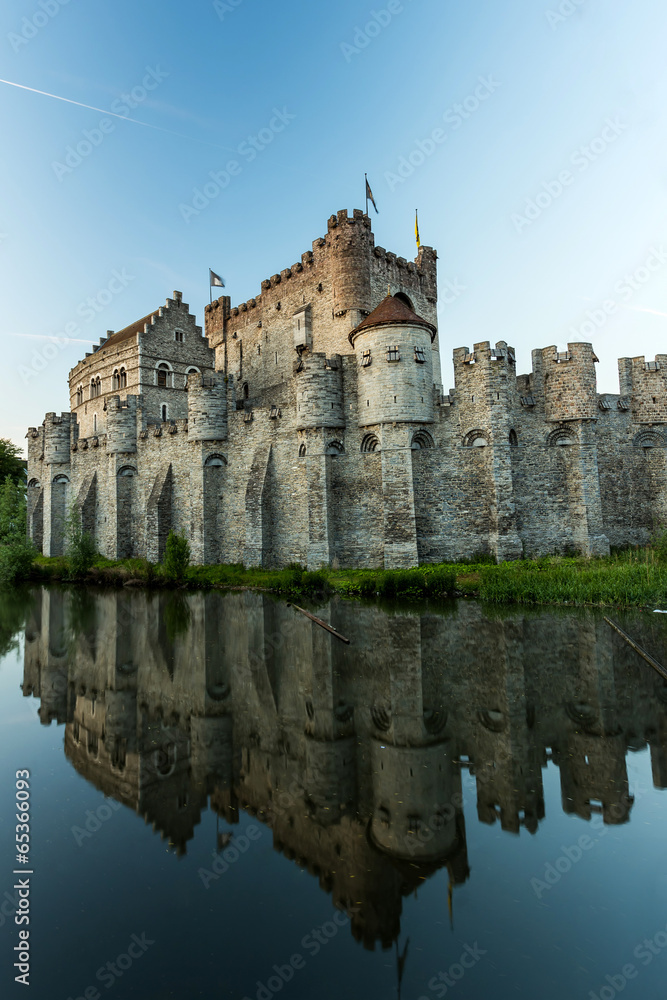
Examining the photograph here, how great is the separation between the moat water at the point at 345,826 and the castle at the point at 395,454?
455 inches

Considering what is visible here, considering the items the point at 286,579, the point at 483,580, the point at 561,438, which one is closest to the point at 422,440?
the point at 561,438

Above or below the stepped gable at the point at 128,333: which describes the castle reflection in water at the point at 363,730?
below

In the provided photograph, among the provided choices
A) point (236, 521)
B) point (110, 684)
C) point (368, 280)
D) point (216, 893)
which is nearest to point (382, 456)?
point (236, 521)

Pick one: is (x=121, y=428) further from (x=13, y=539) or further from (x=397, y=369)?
(x=397, y=369)

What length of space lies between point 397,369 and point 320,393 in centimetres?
344

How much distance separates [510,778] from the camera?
6.36 metres

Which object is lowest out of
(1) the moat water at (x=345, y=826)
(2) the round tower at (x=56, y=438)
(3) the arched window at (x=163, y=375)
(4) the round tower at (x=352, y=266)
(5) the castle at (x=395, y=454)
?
(1) the moat water at (x=345, y=826)

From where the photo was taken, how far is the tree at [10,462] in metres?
52.6

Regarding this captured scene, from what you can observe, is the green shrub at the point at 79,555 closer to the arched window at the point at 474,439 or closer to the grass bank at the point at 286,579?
the grass bank at the point at 286,579

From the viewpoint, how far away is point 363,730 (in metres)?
7.79

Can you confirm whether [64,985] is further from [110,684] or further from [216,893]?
[110,684]

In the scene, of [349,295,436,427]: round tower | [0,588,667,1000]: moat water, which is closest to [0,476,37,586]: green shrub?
[349,295,436,427]: round tower

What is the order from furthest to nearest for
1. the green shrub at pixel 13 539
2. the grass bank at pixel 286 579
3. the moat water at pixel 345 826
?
1. the green shrub at pixel 13 539
2. the grass bank at pixel 286 579
3. the moat water at pixel 345 826

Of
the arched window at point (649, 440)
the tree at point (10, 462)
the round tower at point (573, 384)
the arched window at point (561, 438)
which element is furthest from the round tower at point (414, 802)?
the tree at point (10, 462)
